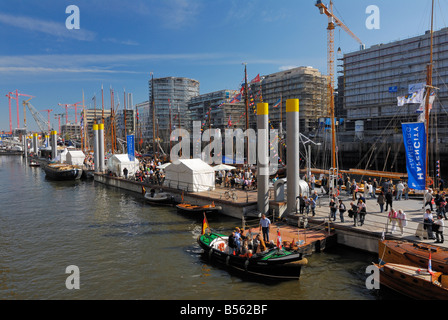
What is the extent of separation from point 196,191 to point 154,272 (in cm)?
1412

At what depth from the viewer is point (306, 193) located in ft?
70.0

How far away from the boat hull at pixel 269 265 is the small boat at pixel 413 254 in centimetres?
348

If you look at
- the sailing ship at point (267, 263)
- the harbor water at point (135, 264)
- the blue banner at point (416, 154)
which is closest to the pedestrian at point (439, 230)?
the harbor water at point (135, 264)

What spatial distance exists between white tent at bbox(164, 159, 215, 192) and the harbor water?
350 cm

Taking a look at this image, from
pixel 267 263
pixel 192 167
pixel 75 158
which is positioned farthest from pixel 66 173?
pixel 267 263

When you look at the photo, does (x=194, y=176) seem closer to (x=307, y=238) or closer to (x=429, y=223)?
(x=307, y=238)

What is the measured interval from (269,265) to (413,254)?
5587 millimetres

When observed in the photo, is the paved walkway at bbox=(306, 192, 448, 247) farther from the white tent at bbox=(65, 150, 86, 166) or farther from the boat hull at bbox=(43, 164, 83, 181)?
the white tent at bbox=(65, 150, 86, 166)

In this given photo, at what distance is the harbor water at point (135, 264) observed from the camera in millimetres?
12906

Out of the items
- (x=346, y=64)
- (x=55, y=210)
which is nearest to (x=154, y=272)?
(x=55, y=210)

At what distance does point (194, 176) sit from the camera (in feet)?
94.6

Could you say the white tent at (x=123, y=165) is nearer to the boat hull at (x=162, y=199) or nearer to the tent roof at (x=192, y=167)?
the boat hull at (x=162, y=199)

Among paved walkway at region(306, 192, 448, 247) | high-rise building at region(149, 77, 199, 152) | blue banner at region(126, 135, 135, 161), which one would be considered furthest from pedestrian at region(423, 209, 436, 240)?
high-rise building at region(149, 77, 199, 152)
